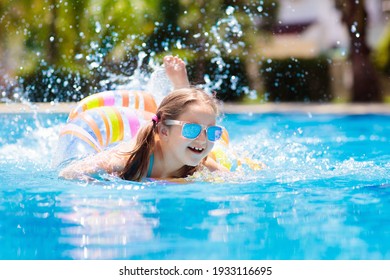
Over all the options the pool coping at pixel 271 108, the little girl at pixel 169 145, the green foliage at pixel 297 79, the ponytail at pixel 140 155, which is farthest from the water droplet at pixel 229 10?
the ponytail at pixel 140 155

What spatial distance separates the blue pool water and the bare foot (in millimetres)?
835

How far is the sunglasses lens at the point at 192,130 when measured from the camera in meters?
4.61

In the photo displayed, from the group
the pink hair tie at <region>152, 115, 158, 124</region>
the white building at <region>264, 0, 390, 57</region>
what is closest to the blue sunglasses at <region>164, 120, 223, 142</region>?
the pink hair tie at <region>152, 115, 158, 124</region>

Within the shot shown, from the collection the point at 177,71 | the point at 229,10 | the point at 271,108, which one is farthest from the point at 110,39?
the point at 177,71

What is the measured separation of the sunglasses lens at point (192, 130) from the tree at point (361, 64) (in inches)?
404

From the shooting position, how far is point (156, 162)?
16.1ft

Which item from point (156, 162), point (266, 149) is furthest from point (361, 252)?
point (266, 149)

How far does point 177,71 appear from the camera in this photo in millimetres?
5723

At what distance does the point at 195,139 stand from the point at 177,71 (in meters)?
1.19

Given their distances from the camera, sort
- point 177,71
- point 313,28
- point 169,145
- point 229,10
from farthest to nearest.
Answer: point 313,28 < point 229,10 < point 177,71 < point 169,145

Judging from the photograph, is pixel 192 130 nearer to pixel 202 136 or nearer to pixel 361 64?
pixel 202 136

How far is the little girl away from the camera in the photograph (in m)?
4.67

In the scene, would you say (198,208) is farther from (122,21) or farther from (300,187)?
(122,21)
